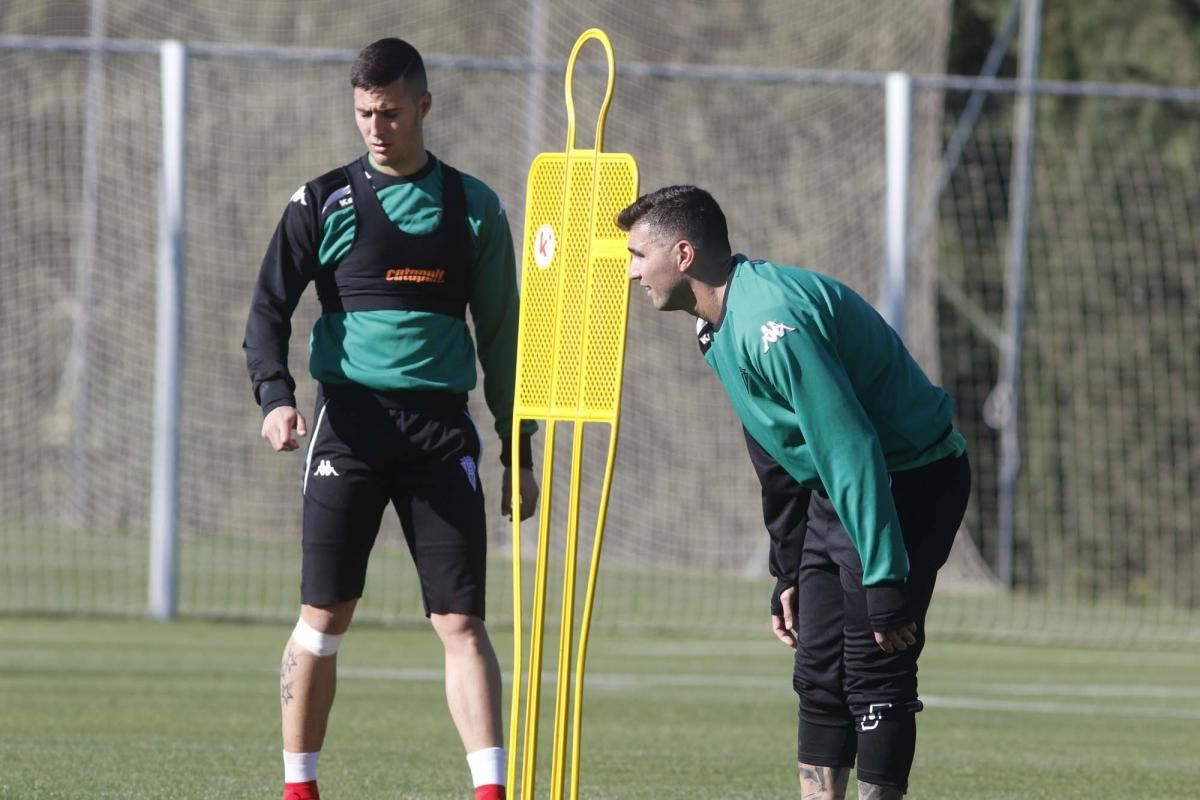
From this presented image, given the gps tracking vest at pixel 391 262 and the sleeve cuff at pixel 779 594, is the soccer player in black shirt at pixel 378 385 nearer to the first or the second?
the gps tracking vest at pixel 391 262

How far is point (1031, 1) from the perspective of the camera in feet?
64.9

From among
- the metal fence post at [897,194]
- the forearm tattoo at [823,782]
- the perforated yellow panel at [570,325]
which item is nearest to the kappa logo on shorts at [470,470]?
the perforated yellow panel at [570,325]

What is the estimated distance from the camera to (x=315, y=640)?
586cm

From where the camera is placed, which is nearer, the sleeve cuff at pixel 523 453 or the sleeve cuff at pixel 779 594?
the sleeve cuff at pixel 779 594

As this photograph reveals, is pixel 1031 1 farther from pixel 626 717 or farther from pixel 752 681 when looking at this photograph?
pixel 626 717

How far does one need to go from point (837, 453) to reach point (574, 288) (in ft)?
3.31

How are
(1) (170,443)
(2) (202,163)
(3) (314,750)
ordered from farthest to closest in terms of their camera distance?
(2) (202,163)
(1) (170,443)
(3) (314,750)

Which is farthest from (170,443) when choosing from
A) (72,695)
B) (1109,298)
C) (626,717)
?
(1109,298)

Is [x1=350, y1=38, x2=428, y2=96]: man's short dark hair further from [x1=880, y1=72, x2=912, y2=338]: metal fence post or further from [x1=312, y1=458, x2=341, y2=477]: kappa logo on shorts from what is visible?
[x1=880, y1=72, x2=912, y2=338]: metal fence post

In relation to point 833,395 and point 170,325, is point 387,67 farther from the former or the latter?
point 170,325

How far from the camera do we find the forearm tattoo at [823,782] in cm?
545

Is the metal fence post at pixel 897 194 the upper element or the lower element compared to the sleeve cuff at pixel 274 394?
upper

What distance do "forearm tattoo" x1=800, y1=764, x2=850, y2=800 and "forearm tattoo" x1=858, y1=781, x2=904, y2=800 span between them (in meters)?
0.38

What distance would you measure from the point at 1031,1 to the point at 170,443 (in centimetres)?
1034
